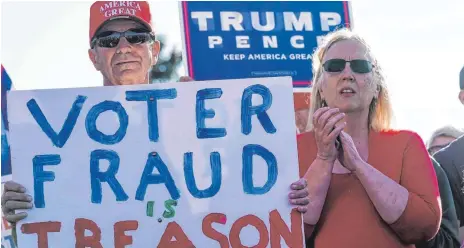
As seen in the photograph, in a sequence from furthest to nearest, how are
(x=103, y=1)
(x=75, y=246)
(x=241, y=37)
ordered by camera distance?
1. (x=241, y=37)
2. (x=103, y=1)
3. (x=75, y=246)

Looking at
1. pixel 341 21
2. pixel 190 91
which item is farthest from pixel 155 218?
pixel 341 21

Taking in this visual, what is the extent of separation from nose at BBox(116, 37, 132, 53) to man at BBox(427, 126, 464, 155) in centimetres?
309

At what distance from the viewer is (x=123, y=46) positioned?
5.14 m


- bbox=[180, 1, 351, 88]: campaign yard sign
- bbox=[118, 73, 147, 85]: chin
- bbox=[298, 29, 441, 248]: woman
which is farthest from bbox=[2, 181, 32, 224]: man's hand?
bbox=[180, 1, 351, 88]: campaign yard sign

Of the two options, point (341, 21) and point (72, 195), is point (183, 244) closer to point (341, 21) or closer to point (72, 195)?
point (72, 195)

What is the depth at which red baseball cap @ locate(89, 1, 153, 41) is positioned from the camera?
5297mm

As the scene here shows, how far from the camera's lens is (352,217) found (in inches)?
191

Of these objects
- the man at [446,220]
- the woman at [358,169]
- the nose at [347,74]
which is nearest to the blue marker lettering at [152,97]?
the woman at [358,169]

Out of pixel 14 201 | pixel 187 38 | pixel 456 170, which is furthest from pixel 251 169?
pixel 187 38

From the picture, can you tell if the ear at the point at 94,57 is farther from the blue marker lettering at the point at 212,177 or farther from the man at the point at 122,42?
the blue marker lettering at the point at 212,177

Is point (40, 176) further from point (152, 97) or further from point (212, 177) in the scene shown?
point (212, 177)

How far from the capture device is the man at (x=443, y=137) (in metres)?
7.67

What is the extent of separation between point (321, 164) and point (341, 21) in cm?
433

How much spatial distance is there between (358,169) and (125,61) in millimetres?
1117
